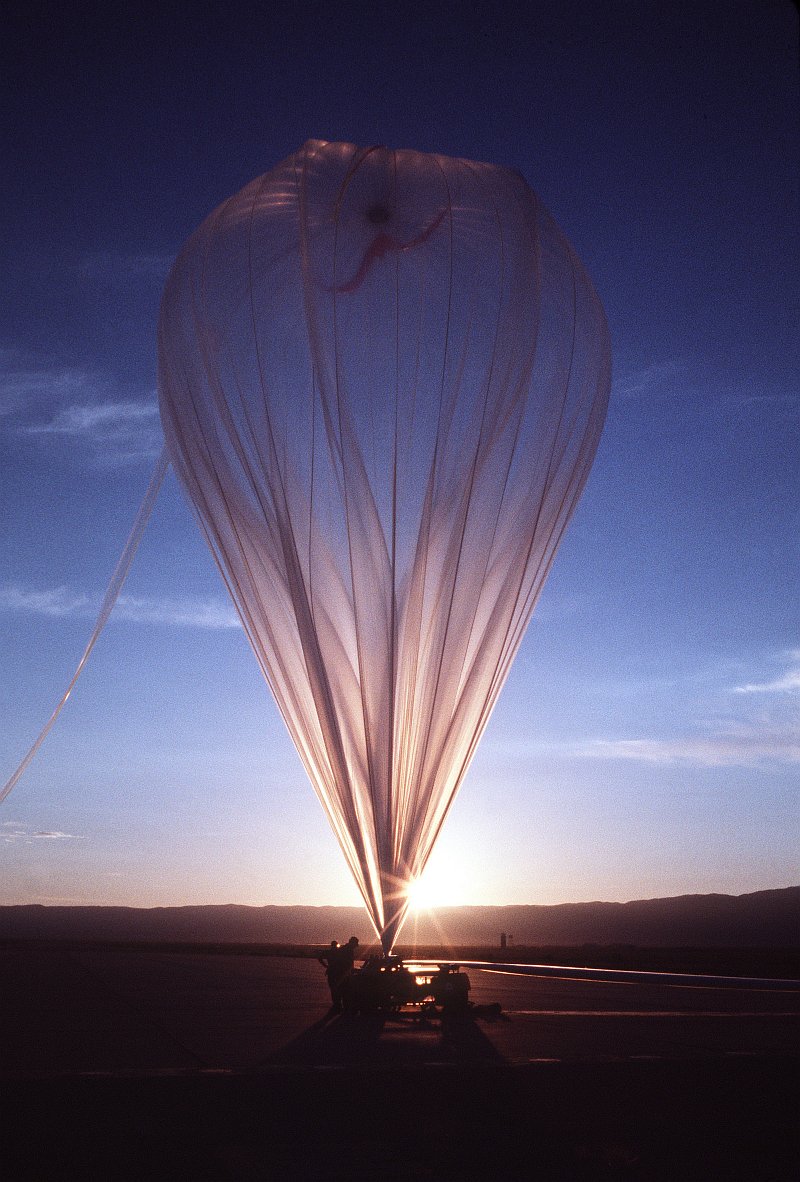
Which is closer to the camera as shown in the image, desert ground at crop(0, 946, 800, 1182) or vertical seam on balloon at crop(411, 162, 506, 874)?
desert ground at crop(0, 946, 800, 1182)

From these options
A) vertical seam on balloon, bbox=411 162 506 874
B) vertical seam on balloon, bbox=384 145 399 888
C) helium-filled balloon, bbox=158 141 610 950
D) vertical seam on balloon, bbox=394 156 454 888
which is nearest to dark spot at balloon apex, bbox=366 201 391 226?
helium-filled balloon, bbox=158 141 610 950

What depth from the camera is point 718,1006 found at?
1795cm

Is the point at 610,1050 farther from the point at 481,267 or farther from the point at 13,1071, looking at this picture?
the point at 481,267

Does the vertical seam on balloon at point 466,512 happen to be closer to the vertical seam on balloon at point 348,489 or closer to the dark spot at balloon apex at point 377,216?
the vertical seam on balloon at point 348,489

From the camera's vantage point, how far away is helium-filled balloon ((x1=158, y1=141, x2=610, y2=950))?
515 inches

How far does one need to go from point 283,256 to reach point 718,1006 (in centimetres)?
1352

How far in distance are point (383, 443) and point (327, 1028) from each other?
715 centimetres

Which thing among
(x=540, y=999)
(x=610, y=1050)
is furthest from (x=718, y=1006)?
(x=610, y=1050)

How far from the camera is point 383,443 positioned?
44.2 ft

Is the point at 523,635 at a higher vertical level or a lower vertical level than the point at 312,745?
higher

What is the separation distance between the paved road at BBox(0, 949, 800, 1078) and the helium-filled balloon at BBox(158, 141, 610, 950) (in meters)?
1.97

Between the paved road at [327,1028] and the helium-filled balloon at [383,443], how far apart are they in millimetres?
1967

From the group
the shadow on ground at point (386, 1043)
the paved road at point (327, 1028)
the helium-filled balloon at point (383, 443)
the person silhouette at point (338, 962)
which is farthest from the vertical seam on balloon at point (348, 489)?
the person silhouette at point (338, 962)

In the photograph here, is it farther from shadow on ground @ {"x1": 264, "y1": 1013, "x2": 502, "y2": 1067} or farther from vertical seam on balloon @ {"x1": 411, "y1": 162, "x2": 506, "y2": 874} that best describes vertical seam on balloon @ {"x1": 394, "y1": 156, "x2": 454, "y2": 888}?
shadow on ground @ {"x1": 264, "y1": 1013, "x2": 502, "y2": 1067}
